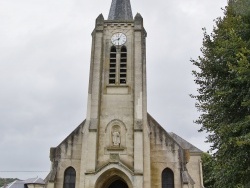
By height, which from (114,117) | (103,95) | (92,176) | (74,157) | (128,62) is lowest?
(92,176)

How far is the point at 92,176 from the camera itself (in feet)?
71.9

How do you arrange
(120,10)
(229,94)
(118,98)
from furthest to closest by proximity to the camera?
(120,10) < (118,98) < (229,94)

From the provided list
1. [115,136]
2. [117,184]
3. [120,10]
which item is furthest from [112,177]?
[120,10]

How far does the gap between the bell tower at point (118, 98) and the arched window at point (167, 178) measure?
1486mm

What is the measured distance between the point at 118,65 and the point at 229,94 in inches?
522

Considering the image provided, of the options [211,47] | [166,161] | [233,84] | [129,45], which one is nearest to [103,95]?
[129,45]

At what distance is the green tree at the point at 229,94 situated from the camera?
12.7m

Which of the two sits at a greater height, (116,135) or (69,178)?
(116,135)

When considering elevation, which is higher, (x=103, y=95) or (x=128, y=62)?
(x=128, y=62)

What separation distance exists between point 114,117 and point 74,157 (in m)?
4.08

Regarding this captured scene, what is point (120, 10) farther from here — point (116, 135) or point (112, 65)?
point (116, 135)

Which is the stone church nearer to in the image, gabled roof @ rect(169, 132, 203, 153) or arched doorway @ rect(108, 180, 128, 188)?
arched doorway @ rect(108, 180, 128, 188)

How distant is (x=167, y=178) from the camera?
2350cm

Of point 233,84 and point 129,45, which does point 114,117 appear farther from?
point 233,84
